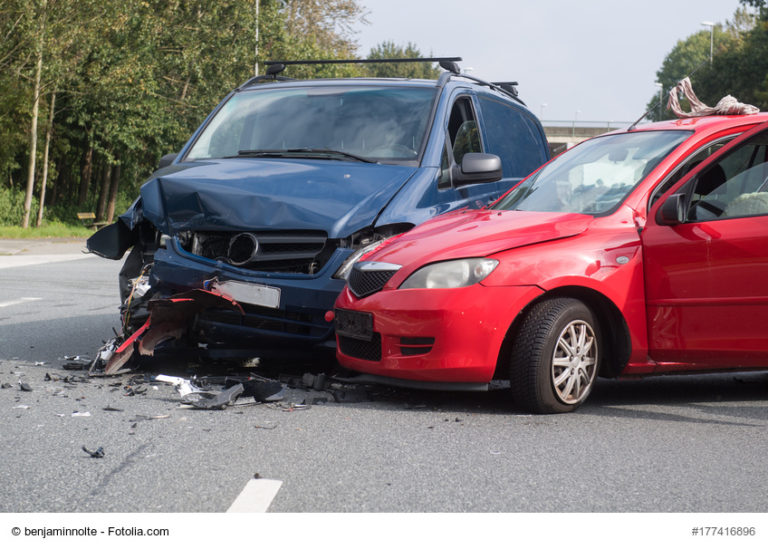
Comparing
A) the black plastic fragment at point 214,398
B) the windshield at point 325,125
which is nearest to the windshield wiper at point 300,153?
the windshield at point 325,125

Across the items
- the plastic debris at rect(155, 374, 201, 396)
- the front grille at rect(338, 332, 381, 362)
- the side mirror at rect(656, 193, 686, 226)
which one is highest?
the side mirror at rect(656, 193, 686, 226)

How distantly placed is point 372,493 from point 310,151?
394 centimetres

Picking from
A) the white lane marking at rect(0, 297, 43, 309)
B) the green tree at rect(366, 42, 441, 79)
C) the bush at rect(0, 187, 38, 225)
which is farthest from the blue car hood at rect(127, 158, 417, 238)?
the green tree at rect(366, 42, 441, 79)

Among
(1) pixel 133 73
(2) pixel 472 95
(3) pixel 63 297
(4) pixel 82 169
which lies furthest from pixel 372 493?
(4) pixel 82 169

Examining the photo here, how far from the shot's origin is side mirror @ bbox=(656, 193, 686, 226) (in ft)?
19.4

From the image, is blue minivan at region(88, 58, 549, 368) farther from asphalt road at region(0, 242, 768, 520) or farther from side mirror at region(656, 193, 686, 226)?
side mirror at region(656, 193, 686, 226)

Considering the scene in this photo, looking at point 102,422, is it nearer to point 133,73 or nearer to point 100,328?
point 100,328

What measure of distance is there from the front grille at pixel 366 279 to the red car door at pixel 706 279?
1464 millimetres

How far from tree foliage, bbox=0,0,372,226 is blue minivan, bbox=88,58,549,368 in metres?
23.8

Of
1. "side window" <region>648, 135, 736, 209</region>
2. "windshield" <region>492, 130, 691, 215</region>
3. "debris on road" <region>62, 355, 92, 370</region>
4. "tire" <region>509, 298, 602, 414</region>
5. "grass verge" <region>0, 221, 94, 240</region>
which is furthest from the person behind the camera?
"grass verge" <region>0, 221, 94, 240</region>

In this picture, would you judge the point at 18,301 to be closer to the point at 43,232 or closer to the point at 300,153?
the point at 300,153

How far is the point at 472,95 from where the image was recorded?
8609 mm

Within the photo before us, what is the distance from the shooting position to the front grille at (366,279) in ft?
19.5

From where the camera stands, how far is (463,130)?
8.23 metres
